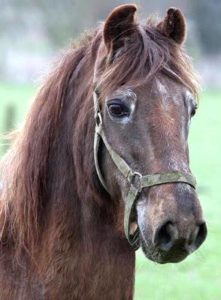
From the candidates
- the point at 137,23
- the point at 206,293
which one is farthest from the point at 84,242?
the point at 206,293

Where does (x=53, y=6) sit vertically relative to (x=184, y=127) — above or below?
above

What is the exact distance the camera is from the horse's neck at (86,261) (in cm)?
409

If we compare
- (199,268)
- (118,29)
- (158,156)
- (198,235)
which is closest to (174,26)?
(118,29)

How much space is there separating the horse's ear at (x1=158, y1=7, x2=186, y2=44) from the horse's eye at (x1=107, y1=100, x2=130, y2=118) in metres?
0.53

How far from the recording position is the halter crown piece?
3691 mm

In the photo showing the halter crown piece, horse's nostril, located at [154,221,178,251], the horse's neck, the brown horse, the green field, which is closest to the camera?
horse's nostril, located at [154,221,178,251]

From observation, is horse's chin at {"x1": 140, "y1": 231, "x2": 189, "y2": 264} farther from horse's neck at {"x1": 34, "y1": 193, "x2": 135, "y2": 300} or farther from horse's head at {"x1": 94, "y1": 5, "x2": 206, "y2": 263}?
horse's neck at {"x1": 34, "y1": 193, "x2": 135, "y2": 300}

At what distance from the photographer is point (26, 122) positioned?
433 centimetres

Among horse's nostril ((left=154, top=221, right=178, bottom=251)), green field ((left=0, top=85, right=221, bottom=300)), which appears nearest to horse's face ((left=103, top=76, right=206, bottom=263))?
horse's nostril ((left=154, top=221, right=178, bottom=251))

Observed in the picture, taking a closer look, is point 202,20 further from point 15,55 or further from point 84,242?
point 84,242

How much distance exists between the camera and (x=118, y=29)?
13.4ft

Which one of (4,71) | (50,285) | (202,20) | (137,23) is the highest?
(202,20)

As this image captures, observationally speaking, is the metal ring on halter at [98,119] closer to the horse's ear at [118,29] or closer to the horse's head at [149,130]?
the horse's head at [149,130]

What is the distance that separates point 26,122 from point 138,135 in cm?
77
